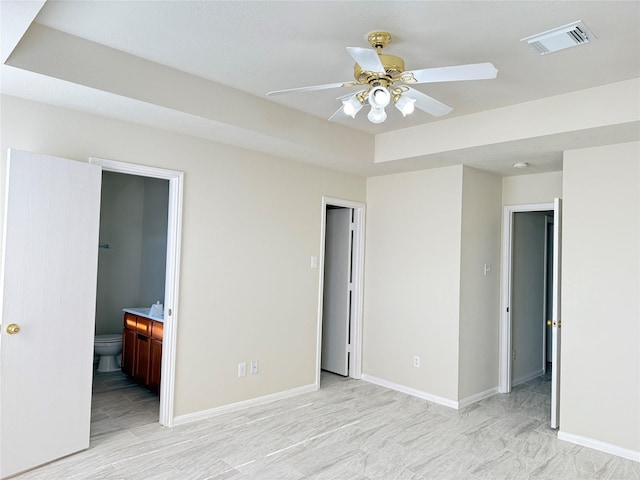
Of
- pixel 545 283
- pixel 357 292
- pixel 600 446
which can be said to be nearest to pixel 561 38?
pixel 600 446

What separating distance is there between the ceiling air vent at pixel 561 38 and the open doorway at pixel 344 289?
112 inches

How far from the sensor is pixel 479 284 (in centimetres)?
478

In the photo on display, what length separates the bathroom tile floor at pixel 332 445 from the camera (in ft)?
9.95

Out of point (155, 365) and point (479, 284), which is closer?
point (155, 365)

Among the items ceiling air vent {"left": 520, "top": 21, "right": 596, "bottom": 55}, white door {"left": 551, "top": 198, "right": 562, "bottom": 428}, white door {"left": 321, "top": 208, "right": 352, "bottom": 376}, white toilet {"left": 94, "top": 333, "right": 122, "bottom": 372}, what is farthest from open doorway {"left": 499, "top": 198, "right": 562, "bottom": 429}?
white toilet {"left": 94, "top": 333, "right": 122, "bottom": 372}

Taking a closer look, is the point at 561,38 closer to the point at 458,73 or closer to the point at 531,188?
the point at 458,73

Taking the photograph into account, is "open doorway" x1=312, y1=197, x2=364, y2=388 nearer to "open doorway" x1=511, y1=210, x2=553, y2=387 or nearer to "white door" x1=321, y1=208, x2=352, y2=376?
"white door" x1=321, y1=208, x2=352, y2=376

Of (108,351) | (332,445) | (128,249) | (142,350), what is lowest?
(332,445)

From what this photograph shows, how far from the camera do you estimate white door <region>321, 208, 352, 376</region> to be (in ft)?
17.7

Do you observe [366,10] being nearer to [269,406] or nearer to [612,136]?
[612,136]

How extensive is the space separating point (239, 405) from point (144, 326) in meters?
1.26

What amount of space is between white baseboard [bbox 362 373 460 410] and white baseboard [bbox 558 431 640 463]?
100cm

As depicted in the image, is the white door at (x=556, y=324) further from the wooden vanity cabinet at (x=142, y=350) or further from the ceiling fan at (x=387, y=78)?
the wooden vanity cabinet at (x=142, y=350)

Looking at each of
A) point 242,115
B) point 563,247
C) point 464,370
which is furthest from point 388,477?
point 242,115
